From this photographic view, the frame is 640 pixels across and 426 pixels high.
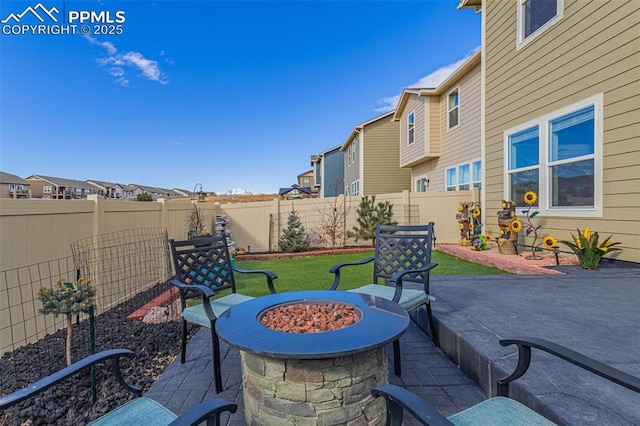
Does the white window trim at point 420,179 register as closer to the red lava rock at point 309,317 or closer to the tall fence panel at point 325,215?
the tall fence panel at point 325,215

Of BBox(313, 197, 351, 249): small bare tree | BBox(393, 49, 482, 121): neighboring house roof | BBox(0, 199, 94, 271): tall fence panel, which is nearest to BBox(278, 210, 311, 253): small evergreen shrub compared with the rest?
BBox(313, 197, 351, 249): small bare tree

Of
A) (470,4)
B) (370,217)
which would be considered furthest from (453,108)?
(370,217)

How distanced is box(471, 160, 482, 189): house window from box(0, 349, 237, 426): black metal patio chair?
8728 mm

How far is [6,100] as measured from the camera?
22.0ft

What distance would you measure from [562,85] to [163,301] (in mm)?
6971

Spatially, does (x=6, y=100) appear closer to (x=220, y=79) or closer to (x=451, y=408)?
(x=220, y=79)

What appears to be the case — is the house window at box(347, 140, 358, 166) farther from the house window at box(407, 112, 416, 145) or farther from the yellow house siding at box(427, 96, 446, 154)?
the yellow house siding at box(427, 96, 446, 154)

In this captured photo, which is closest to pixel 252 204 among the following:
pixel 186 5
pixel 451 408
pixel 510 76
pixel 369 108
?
pixel 186 5

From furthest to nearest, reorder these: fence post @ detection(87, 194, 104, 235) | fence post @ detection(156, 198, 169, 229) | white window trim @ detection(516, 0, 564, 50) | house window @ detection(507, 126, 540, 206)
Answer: fence post @ detection(156, 198, 169, 229)
house window @ detection(507, 126, 540, 206)
white window trim @ detection(516, 0, 564, 50)
fence post @ detection(87, 194, 104, 235)

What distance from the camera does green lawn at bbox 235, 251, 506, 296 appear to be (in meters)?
5.10

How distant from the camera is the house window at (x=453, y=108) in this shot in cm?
934

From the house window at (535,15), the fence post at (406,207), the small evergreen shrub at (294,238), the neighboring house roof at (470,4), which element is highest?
the neighboring house roof at (470,4)

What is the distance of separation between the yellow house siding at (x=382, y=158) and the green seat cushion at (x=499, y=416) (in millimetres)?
14797

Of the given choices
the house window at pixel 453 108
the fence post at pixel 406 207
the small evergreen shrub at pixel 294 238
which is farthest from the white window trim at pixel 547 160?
the small evergreen shrub at pixel 294 238
